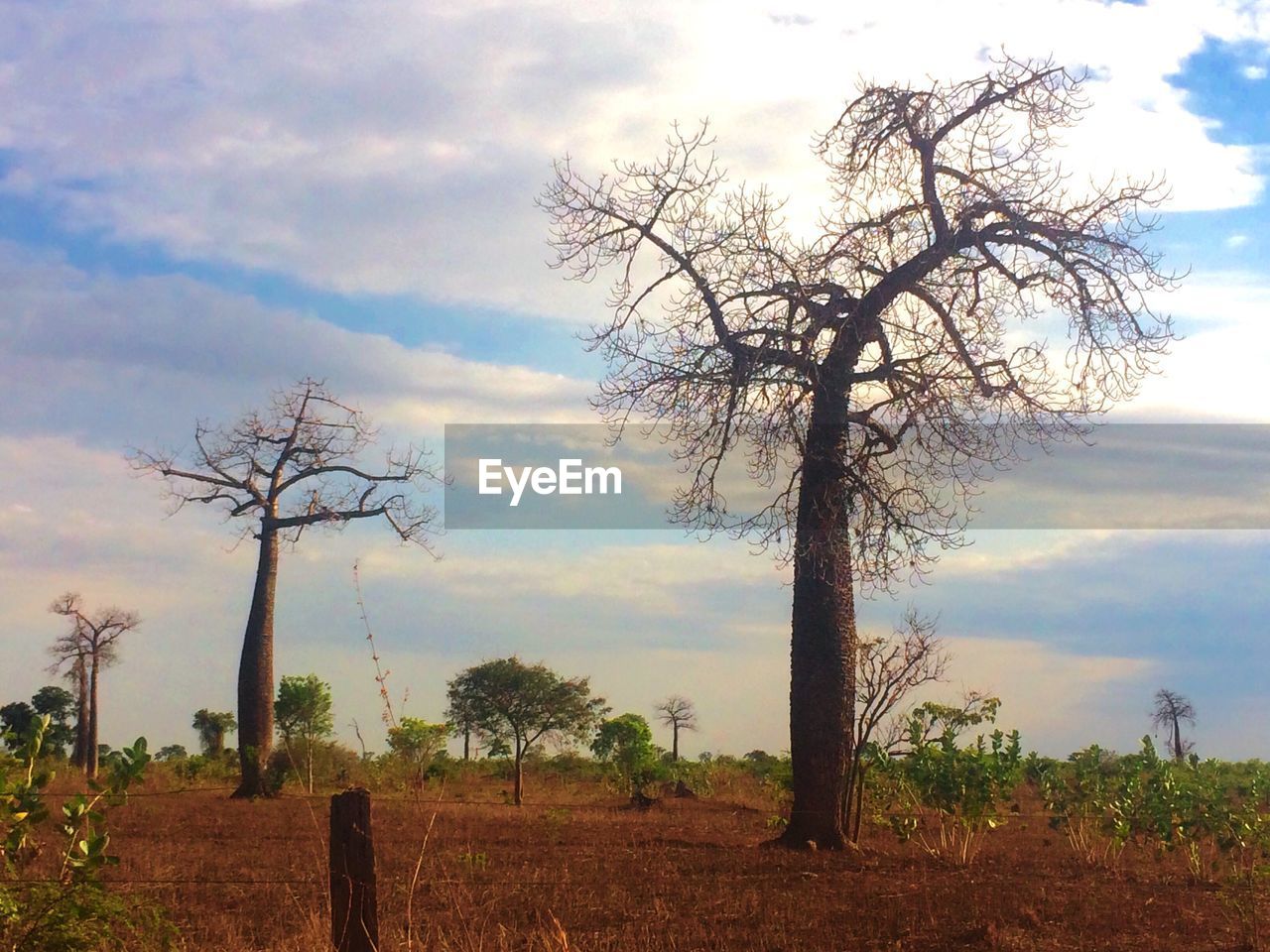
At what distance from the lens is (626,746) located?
2681cm

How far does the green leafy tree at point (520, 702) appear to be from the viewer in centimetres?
2659

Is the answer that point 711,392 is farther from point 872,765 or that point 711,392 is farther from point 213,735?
point 213,735

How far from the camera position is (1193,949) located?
6.84 m

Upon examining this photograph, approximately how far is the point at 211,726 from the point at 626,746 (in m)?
17.5

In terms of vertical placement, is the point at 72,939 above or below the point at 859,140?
below

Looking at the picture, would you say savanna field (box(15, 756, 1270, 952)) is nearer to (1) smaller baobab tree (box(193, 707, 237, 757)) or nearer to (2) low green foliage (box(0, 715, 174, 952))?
(2) low green foliage (box(0, 715, 174, 952))

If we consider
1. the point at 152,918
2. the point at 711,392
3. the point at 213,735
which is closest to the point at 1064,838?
the point at 711,392

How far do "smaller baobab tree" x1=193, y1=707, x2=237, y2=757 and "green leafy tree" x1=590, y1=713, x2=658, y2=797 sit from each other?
45.3ft

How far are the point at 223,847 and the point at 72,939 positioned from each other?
628 centimetres

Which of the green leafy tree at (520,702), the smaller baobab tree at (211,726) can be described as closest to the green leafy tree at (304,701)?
the green leafy tree at (520,702)

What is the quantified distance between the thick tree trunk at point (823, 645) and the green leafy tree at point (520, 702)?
15.7 meters

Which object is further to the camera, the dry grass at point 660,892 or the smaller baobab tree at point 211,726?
the smaller baobab tree at point 211,726

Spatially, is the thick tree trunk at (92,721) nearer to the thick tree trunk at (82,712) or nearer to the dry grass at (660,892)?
the thick tree trunk at (82,712)

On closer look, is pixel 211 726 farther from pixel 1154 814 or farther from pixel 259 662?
pixel 1154 814
